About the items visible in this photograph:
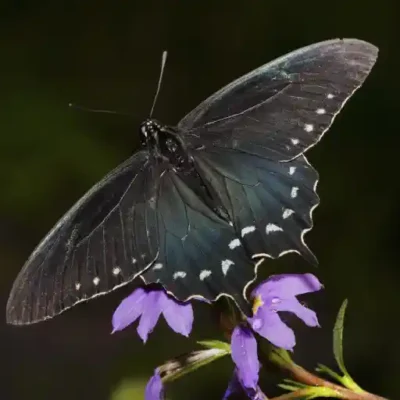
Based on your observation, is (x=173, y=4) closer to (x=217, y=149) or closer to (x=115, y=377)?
(x=115, y=377)

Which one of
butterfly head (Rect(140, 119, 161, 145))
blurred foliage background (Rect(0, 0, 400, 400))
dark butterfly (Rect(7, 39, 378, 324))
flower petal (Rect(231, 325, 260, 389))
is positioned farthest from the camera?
blurred foliage background (Rect(0, 0, 400, 400))

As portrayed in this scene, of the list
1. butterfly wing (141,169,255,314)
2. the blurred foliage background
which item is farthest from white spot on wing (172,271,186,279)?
the blurred foliage background

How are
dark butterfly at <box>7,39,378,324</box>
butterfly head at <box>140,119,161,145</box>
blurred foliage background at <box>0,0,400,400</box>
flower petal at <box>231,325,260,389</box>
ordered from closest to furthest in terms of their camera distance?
flower petal at <box>231,325,260,389</box> < dark butterfly at <box>7,39,378,324</box> < butterfly head at <box>140,119,161,145</box> < blurred foliage background at <box>0,0,400,400</box>

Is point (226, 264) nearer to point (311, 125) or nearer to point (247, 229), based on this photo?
point (247, 229)

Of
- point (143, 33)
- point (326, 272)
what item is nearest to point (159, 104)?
point (143, 33)

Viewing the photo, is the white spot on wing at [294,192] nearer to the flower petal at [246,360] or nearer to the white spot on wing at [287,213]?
the white spot on wing at [287,213]

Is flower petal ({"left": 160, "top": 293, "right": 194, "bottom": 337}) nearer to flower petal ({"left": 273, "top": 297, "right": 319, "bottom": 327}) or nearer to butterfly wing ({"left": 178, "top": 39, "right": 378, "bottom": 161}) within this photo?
flower petal ({"left": 273, "top": 297, "right": 319, "bottom": 327})
